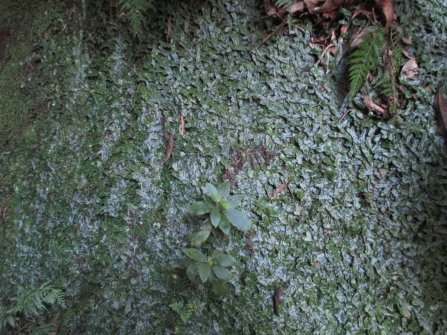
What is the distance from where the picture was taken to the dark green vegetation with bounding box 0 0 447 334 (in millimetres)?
1636

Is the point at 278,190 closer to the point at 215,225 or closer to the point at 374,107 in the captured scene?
the point at 215,225

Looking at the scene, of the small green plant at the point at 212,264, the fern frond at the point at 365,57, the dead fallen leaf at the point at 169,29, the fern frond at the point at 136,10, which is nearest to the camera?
the small green plant at the point at 212,264

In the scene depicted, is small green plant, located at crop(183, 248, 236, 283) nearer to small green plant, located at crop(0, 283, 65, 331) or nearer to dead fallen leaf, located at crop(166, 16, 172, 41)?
small green plant, located at crop(0, 283, 65, 331)

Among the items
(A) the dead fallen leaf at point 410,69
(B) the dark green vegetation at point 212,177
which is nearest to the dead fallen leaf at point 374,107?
(B) the dark green vegetation at point 212,177

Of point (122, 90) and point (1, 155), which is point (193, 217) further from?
point (1, 155)

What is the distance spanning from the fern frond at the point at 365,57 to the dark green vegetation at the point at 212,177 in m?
0.13

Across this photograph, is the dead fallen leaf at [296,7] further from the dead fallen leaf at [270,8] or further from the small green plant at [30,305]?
the small green plant at [30,305]

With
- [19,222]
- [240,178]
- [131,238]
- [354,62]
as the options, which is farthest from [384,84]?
[19,222]

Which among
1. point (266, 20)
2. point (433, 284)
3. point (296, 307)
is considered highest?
point (266, 20)

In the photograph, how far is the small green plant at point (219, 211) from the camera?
159cm

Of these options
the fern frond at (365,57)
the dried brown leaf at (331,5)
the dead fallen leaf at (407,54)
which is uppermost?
the dried brown leaf at (331,5)

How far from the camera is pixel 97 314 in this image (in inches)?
63.4

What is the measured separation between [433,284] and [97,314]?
1420 mm

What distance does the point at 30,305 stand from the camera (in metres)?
1.55
